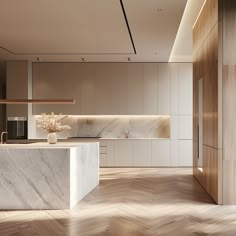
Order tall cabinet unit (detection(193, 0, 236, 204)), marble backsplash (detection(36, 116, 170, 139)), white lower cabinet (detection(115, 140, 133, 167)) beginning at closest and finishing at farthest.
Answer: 1. tall cabinet unit (detection(193, 0, 236, 204))
2. white lower cabinet (detection(115, 140, 133, 167))
3. marble backsplash (detection(36, 116, 170, 139))

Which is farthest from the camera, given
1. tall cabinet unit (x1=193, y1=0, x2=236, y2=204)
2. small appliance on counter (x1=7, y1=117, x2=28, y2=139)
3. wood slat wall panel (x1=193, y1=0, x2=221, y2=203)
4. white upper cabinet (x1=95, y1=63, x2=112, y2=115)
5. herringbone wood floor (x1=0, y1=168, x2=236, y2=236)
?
white upper cabinet (x1=95, y1=63, x2=112, y2=115)

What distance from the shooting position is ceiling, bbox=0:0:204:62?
4934mm

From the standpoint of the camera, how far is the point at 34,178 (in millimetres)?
4691

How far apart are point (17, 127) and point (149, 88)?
3482 mm

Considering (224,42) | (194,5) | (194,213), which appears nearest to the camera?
(194,213)

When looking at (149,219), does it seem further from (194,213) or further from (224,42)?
(224,42)

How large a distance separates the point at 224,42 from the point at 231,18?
0.34 metres

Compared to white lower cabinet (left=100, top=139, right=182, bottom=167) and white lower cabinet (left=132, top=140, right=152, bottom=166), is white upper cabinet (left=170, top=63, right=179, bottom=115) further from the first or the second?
white lower cabinet (left=132, top=140, right=152, bottom=166)

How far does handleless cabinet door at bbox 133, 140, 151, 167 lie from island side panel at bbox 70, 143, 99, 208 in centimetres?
263

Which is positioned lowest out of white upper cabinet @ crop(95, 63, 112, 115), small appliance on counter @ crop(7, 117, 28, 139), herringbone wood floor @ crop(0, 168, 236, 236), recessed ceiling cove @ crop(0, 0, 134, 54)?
herringbone wood floor @ crop(0, 168, 236, 236)

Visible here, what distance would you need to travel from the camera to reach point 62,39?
266 inches

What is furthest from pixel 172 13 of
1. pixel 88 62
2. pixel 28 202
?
pixel 88 62

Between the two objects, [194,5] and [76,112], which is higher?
[194,5]

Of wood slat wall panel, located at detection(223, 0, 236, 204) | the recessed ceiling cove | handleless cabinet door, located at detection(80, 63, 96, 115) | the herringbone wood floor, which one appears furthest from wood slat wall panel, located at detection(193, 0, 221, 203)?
handleless cabinet door, located at detection(80, 63, 96, 115)
